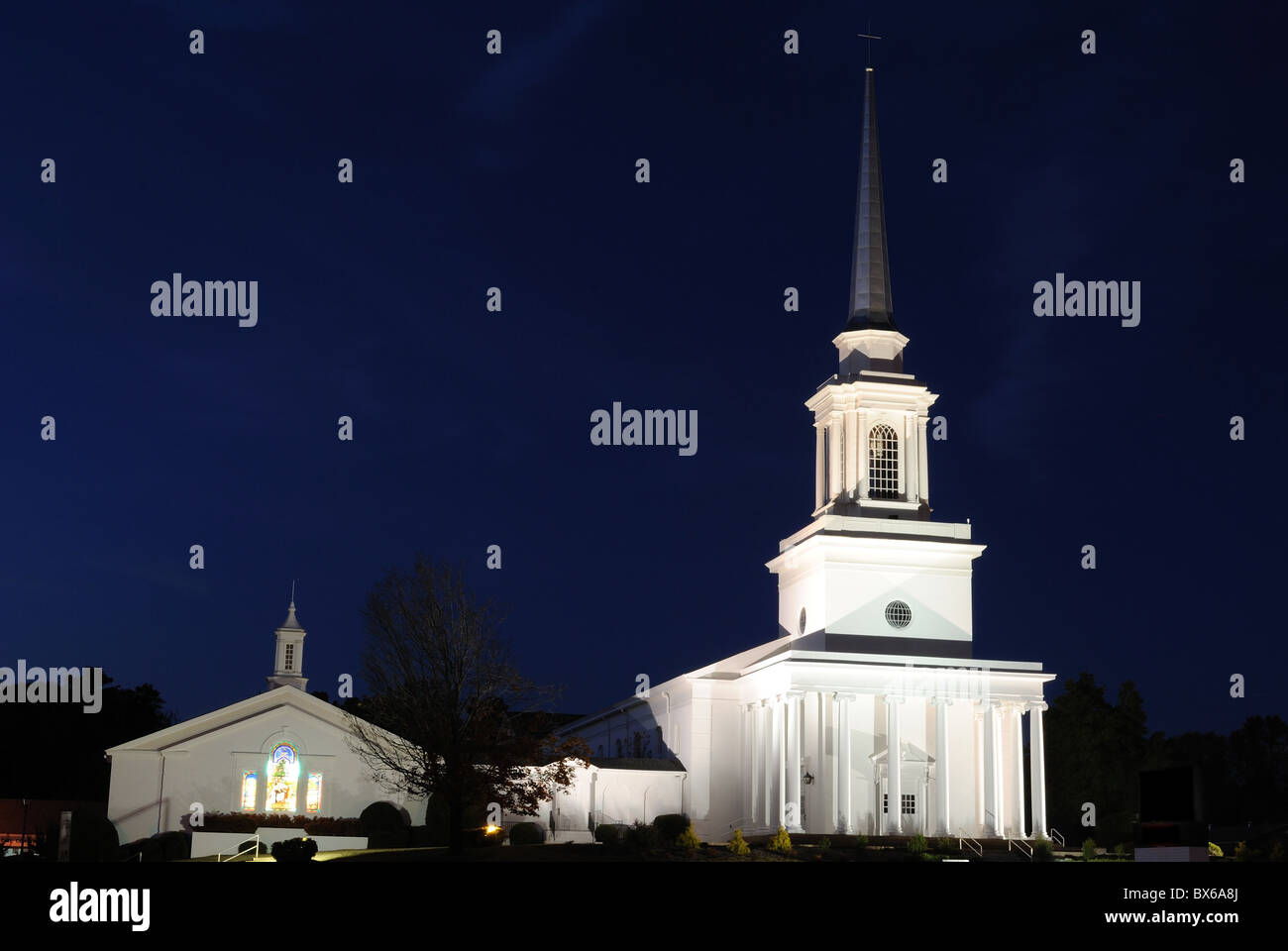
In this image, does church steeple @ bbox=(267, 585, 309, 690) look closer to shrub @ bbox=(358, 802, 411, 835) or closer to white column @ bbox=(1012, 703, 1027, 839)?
shrub @ bbox=(358, 802, 411, 835)

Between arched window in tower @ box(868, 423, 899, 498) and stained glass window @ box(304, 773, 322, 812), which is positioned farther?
arched window in tower @ box(868, 423, 899, 498)

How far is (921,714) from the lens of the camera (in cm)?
6119

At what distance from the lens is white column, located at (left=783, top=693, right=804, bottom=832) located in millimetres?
56688

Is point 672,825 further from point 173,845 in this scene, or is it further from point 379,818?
point 173,845

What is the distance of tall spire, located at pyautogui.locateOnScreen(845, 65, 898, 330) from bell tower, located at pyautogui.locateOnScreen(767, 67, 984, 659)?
46 mm

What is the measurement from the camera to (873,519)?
208 feet

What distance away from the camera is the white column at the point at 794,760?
56.7 m

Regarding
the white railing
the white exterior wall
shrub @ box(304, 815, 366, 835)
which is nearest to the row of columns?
the white exterior wall

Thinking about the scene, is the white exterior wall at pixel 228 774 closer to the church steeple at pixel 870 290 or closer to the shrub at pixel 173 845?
the shrub at pixel 173 845

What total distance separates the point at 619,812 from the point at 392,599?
17.2m
